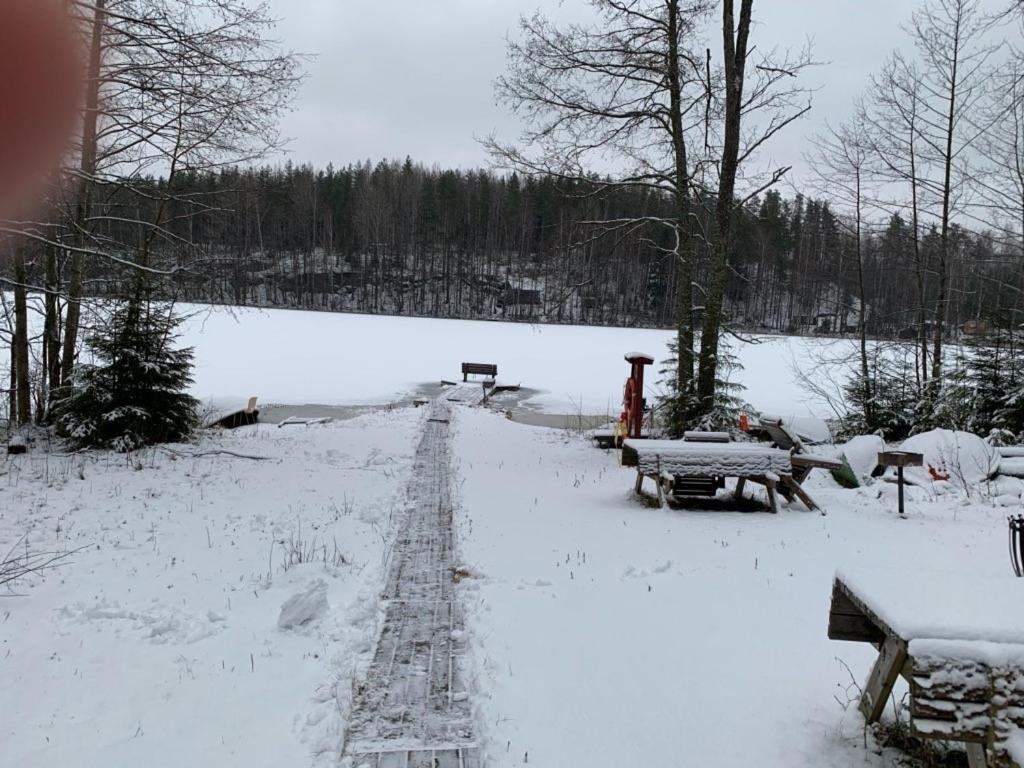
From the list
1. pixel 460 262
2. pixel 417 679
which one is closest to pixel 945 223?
pixel 417 679

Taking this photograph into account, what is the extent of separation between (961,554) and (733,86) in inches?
330

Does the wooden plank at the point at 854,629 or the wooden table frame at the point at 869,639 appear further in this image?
the wooden plank at the point at 854,629

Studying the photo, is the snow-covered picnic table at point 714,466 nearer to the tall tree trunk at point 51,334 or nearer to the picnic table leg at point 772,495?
the picnic table leg at point 772,495

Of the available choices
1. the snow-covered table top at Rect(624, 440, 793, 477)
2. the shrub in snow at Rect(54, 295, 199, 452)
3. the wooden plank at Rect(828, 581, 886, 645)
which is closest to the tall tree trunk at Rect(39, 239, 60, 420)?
the shrub in snow at Rect(54, 295, 199, 452)

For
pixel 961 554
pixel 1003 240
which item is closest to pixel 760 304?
pixel 1003 240

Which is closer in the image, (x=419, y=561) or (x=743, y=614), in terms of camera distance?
(x=743, y=614)

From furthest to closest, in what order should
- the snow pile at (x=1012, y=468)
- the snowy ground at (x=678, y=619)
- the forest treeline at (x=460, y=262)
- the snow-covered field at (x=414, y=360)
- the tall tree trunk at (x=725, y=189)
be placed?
the forest treeline at (x=460, y=262)
the snow-covered field at (x=414, y=360)
the tall tree trunk at (x=725, y=189)
the snow pile at (x=1012, y=468)
the snowy ground at (x=678, y=619)

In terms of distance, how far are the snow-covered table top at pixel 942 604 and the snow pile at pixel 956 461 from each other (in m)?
6.49

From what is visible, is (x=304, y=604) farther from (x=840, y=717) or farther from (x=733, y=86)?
(x=733, y=86)

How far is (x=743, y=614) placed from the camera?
4.46 m

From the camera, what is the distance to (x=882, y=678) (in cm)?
279

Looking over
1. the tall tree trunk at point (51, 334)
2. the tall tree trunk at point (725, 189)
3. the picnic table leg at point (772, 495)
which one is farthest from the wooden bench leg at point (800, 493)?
the tall tree trunk at point (51, 334)

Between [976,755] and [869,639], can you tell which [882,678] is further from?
[976,755]

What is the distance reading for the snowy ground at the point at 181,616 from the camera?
310cm
